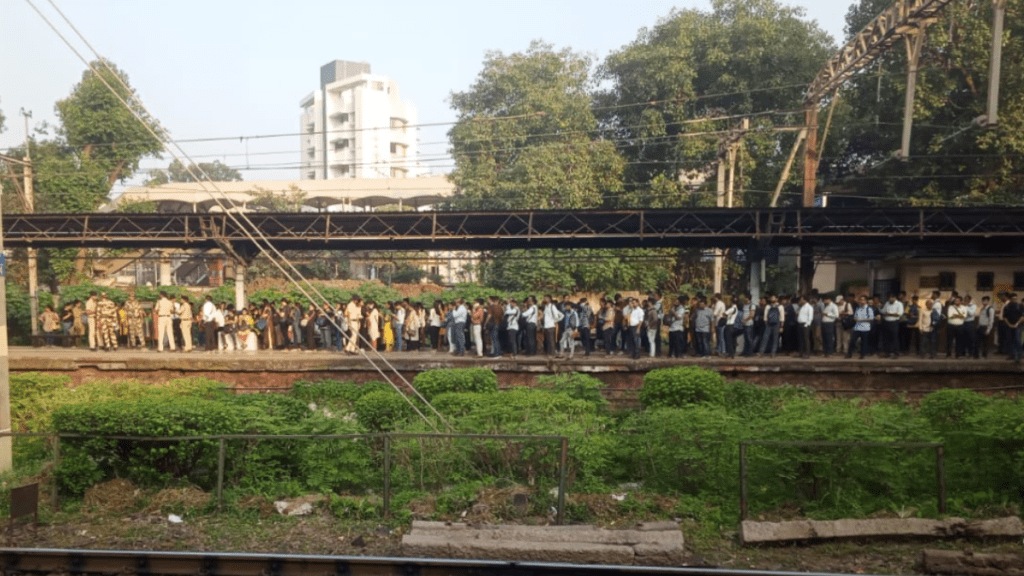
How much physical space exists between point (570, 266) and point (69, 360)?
1851cm

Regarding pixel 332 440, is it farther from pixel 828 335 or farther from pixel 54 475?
pixel 828 335

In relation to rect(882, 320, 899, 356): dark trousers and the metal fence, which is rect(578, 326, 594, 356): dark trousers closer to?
rect(882, 320, 899, 356): dark trousers

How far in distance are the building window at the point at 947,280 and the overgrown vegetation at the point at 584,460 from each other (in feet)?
31.3

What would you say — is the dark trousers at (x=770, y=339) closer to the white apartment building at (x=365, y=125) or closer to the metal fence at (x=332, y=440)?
the metal fence at (x=332, y=440)

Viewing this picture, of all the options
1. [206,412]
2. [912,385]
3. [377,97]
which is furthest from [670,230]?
[377,97]

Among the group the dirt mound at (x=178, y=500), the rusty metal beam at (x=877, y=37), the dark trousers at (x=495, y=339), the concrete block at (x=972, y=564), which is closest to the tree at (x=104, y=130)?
the dark trousers at (x=495, y=339)

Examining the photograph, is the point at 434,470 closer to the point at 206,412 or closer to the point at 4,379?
the point at 206,412

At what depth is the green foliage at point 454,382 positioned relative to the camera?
44.0ft

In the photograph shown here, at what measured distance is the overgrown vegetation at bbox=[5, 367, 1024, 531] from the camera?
8.63 meters

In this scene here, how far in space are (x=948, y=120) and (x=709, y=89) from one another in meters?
9.11

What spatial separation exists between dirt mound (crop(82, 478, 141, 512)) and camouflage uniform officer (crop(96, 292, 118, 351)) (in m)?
12.8

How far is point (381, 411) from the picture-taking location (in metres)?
11.8

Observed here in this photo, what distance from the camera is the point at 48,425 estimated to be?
1220cm

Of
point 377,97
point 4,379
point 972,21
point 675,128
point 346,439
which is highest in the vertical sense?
point 377,97
